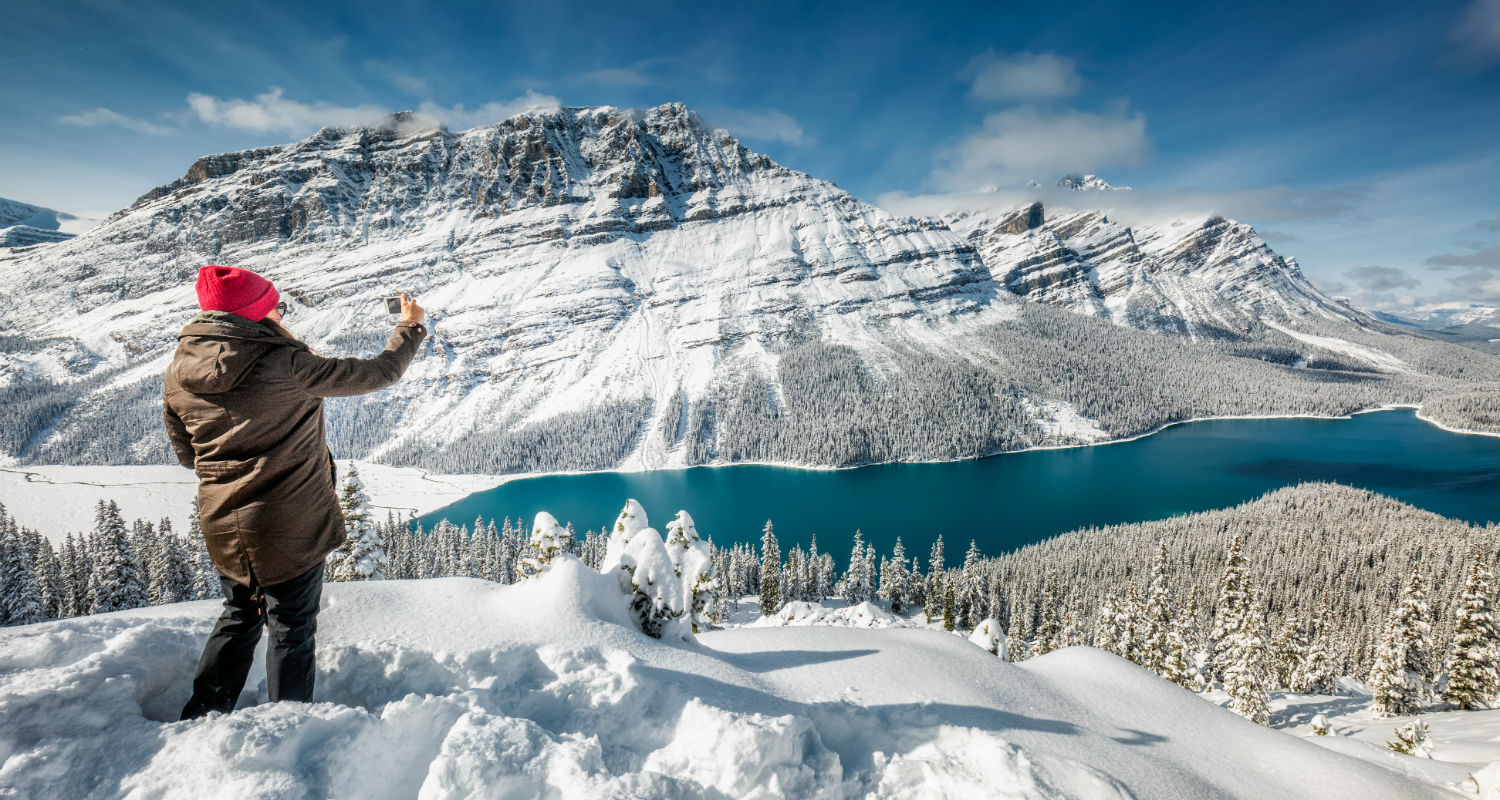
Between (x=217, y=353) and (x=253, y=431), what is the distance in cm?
47

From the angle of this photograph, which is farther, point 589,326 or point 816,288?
point 816,288

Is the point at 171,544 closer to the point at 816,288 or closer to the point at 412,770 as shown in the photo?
the point at 412,770

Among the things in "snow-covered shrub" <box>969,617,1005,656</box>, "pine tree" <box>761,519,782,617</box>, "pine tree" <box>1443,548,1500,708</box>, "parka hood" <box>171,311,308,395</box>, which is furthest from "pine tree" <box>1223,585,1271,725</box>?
"parka hood" <box>171,311,308,395</box>

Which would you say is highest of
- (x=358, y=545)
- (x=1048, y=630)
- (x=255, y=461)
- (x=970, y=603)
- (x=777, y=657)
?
(x=255, y=461)

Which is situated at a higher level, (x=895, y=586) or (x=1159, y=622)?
(x=1159, y=622)

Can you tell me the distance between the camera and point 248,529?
327 centimetres

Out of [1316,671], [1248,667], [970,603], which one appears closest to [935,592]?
[970,603]

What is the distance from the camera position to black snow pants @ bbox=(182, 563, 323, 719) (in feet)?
10.8

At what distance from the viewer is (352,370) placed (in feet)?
11.6

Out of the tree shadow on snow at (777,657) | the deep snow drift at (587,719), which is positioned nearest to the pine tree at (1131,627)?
the deep snow drift at (587,719)

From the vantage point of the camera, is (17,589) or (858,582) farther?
(858,582)

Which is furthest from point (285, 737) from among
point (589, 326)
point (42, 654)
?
point (589, 326)

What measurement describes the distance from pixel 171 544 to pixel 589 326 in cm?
14960

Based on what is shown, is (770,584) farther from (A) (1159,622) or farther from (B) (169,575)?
(B) (169,575)
